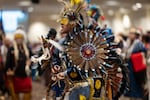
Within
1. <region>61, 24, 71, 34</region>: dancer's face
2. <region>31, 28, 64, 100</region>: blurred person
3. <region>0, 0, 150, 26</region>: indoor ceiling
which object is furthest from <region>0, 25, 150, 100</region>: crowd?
<region>0, 0, 150, 26</region>: indoor ceiling

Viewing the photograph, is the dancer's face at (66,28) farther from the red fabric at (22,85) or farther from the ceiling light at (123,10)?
the ceiling light at (123,10)

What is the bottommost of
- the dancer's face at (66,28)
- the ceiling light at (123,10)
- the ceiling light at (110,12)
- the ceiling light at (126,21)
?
the ceiling light at (126,21)

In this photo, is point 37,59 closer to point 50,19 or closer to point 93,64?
point 93,64

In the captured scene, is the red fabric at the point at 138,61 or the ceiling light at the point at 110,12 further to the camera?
the ceiling light at the point at 110,12

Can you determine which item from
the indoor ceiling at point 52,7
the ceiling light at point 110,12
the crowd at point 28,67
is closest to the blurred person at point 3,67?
the crowd at point 28,67

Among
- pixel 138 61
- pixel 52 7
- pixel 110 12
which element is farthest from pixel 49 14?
pixel 138 61

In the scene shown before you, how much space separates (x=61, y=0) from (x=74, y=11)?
21 cm

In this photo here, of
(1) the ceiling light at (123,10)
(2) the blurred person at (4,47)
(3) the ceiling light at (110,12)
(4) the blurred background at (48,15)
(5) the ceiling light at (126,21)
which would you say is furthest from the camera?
(3) the ceiling light at (110,12)

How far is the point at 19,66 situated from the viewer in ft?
19.5

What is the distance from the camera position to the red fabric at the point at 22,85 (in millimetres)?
5914

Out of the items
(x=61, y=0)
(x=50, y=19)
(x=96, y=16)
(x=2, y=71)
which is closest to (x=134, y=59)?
(x=96, y=16)

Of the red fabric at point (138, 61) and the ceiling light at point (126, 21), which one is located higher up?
the red fabric at point (138, 61)

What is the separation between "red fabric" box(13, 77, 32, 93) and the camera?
5.91 m

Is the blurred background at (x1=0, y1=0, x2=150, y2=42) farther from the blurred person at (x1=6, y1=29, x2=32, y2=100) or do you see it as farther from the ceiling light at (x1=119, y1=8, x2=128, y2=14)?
the blurred person at (x1=6, y1=29, x2=32, y2=100)
